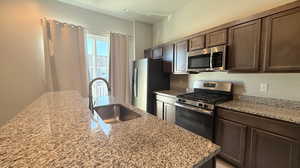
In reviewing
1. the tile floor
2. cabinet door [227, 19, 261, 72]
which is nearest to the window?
cabinet door [227, 19, 261, 72]

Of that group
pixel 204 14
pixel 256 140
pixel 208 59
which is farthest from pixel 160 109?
pixel 204 14

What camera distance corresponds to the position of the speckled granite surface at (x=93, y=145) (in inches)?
21.0

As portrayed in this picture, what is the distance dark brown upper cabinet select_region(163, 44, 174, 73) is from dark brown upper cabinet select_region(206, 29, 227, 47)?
948 millimetres

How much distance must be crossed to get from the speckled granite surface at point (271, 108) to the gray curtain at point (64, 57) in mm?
3040

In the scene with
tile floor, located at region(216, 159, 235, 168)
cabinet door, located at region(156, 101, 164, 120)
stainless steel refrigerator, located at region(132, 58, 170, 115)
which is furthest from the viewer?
stainless steel refrigerator, located at region(132, 58, 170, 115)

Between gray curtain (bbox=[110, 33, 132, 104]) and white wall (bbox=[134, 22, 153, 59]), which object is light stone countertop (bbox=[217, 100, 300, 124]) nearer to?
gray curtain (bbox=[110, 33, 132, 104])

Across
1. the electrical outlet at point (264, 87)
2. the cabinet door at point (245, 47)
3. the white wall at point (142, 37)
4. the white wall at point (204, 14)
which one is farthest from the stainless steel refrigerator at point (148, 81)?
the electrical outlet at point (264, 87)

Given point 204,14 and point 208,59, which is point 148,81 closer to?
point 208,59

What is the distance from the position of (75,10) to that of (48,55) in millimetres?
1229

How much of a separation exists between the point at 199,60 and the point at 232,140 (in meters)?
1.40

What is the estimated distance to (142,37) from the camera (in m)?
4.10

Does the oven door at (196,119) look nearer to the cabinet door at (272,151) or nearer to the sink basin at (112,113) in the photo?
the cabinet door at (272,151)

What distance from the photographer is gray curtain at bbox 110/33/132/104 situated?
3.59 metres

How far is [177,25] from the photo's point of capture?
339 centimetres
